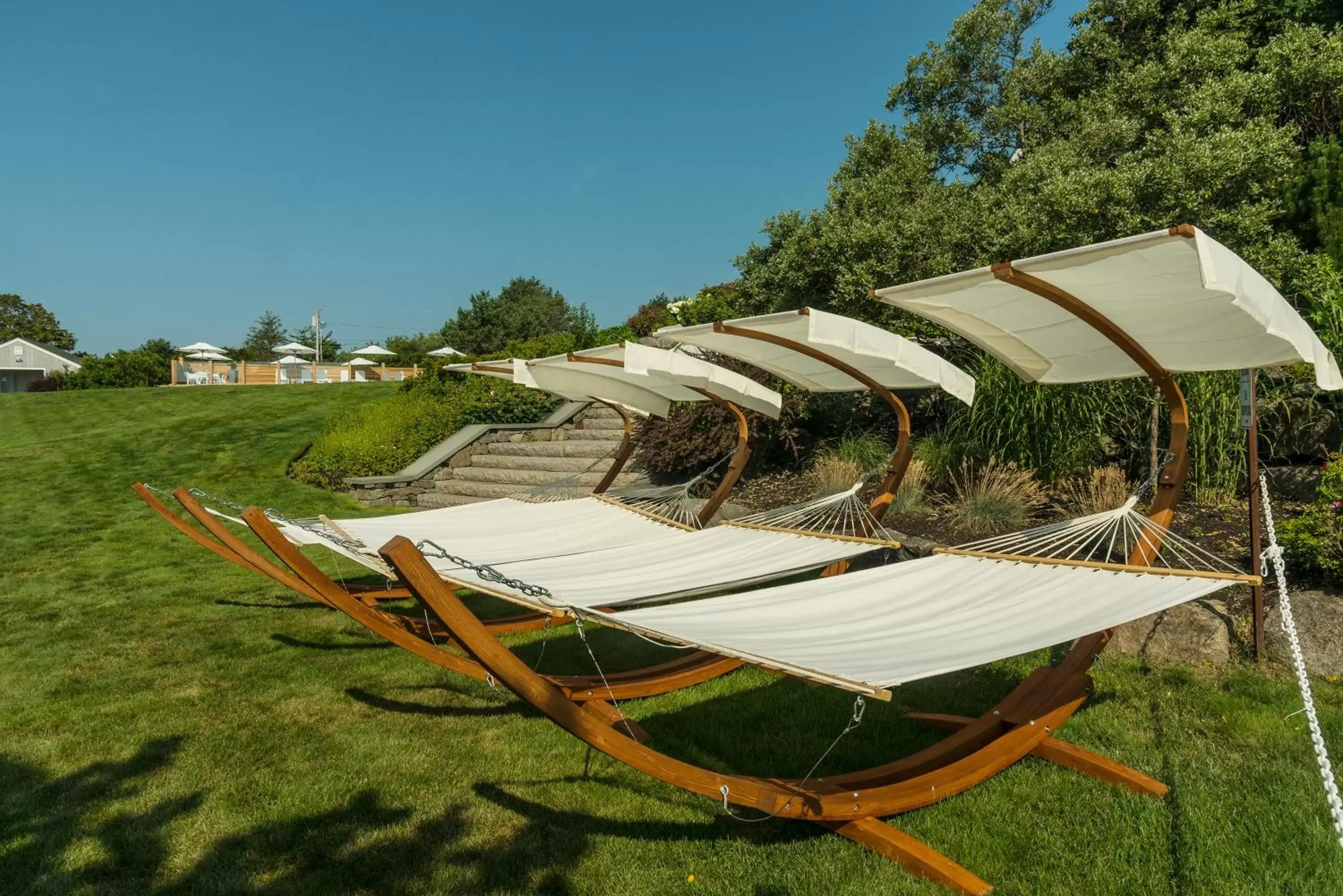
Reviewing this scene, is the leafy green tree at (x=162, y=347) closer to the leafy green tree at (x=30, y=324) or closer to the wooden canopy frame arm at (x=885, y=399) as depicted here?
the leafy green tree at (x=30, y=324)

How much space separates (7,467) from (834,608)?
13080 mm

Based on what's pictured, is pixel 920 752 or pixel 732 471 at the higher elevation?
pixel 732 471

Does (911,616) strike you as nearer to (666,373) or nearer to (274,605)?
(666,373)

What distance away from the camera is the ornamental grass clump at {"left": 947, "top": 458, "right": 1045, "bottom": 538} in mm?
5859

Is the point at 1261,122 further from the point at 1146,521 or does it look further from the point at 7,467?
the point at 7,467

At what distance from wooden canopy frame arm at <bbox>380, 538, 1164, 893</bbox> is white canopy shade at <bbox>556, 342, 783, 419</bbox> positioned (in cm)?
208

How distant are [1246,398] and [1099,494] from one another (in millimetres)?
1858

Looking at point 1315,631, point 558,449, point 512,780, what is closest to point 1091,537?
point 1315,631

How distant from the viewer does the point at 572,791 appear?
3.22 m

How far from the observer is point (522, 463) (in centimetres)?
1101

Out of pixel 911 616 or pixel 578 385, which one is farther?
pixel 578 385

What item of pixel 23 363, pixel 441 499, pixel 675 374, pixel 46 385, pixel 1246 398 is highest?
pixel 23 363

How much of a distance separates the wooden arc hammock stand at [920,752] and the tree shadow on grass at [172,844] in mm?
758

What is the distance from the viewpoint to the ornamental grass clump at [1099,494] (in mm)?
5676
